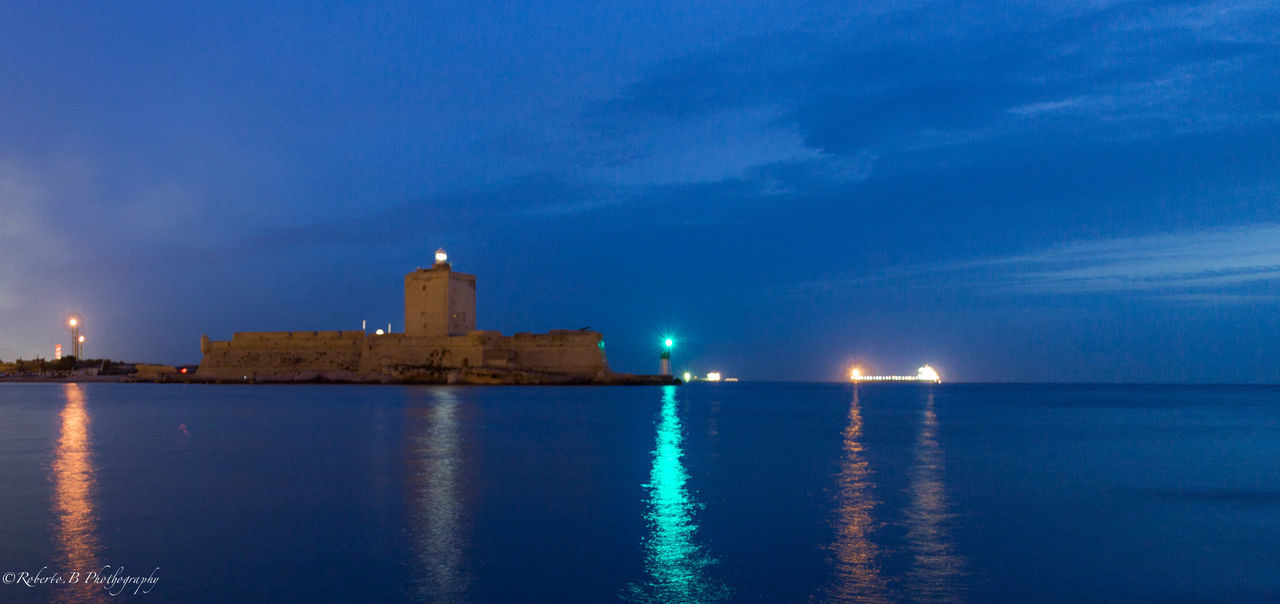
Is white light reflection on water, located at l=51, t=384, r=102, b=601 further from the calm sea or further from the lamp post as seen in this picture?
the lamp post

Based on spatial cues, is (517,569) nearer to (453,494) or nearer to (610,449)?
(453,494)

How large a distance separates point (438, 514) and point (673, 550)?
206cm

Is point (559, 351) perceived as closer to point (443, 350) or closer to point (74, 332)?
point (443, 350)

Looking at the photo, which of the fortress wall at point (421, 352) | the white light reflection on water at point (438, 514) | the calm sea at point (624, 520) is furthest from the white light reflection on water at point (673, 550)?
the fortress wall at point (421, 352)

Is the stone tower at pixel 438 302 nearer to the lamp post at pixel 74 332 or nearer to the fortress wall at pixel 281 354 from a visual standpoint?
the fortress wall at pixel 281 354

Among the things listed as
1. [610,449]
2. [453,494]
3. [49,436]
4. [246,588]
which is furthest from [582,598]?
[49,436]

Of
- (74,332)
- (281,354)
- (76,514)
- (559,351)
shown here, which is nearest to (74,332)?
(74,332)

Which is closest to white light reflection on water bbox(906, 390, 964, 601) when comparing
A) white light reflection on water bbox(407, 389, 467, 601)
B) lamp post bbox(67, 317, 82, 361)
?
white light reflection on water bbox(407, 389, 467, 601)

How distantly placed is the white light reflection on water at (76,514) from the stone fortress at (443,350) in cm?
2921

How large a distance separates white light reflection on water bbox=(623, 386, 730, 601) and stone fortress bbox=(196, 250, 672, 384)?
32187 mm

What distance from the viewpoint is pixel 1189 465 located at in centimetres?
1118

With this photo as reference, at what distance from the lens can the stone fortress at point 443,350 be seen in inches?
1618

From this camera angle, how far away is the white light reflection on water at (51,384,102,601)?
4.70 m

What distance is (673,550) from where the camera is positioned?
17.7ft
